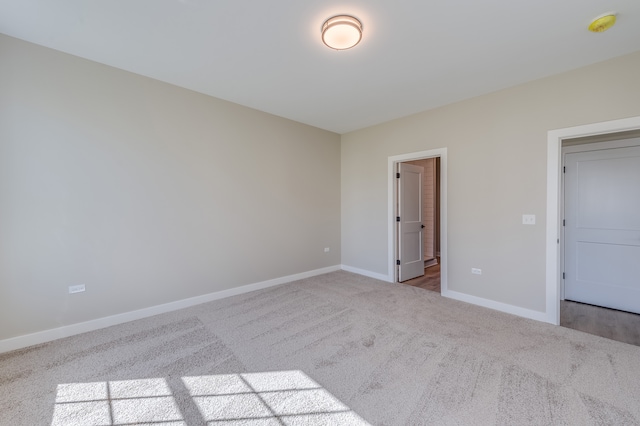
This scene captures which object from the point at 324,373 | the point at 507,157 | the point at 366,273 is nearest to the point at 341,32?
the point at 507,157

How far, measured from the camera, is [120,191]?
2896 mm

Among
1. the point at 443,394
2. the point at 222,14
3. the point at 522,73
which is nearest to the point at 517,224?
the point at 522,73

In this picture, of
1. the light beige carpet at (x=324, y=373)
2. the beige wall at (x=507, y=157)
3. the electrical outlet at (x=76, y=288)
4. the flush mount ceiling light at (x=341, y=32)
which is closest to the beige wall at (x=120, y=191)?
the electrical outlet at (x=76, y=288)

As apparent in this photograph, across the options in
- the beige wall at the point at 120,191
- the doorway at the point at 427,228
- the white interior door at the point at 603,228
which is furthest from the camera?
the doorway at the point at 427,228

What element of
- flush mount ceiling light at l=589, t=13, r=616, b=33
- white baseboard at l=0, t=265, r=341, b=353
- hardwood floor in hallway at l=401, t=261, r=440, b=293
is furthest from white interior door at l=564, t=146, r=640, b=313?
white baseboard at l=0, t=265, r=341, b=353

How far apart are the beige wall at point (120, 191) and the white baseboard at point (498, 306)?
2669mm

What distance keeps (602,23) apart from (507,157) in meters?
1.41

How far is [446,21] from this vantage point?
2.09 m

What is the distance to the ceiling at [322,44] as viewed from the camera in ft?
6.45

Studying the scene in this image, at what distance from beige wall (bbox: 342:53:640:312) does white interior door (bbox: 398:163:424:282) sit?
26.8 inches

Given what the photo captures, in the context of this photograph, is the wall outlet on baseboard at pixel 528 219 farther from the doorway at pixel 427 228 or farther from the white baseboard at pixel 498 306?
the doorway at pixel 427 228

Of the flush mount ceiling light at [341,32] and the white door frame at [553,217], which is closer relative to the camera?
the flush mount ceiling light at [341,32]

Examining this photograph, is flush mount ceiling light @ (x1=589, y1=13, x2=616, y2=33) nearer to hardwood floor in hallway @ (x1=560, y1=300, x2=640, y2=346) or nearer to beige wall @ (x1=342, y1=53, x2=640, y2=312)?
beige wall @ (x1=342, y1=53, x2=640, y2=312)

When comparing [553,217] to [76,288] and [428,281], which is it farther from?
[76,288]
